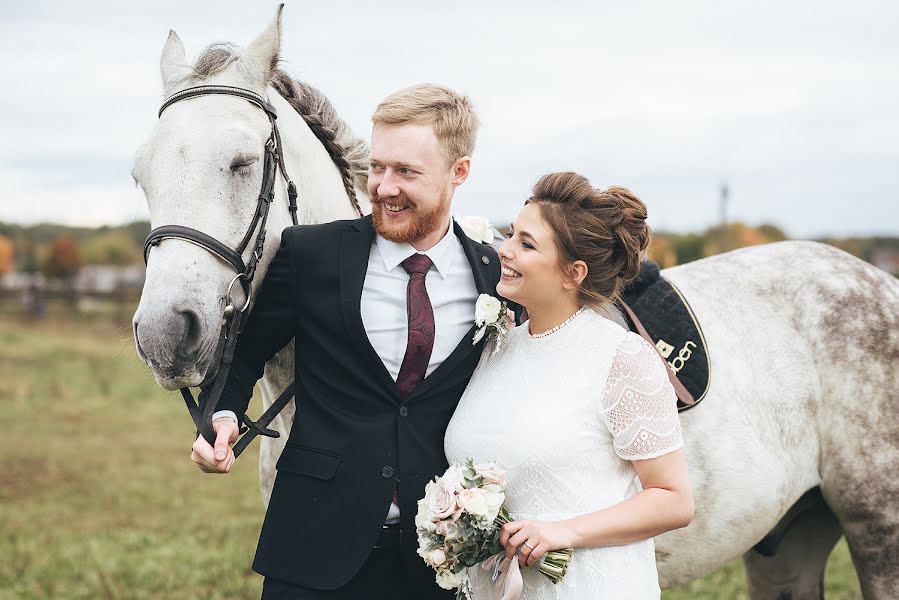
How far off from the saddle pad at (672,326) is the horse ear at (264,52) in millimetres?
1689

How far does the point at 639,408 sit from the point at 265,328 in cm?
118

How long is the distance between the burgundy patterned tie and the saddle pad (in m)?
1.22

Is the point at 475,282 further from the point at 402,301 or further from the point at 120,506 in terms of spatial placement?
the point at 120,506

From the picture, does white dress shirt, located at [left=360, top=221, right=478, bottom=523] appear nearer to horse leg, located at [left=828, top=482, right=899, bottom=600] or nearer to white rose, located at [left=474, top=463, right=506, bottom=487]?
white rose, located at [left=474, top=463, right=506, bottom=487]

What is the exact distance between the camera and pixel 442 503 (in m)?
2.14

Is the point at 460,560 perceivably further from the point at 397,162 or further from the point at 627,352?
the point at 397,162

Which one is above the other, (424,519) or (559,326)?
(559,326)

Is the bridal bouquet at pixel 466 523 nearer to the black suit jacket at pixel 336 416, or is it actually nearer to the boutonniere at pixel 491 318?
the black suit jacket at pixel 336 416

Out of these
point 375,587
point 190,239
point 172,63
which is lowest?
point 375,587

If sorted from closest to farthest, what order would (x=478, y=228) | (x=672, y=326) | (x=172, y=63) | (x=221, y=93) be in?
(x=221, y=93) < (x=172, y=63) < (x=478, y=228) < (x=672, y=326)

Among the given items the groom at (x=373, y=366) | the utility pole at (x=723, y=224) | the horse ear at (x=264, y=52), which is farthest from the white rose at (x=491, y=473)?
the utility pole at (x=723, y=224)

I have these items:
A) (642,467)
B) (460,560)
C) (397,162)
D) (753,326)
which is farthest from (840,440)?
(397,162)

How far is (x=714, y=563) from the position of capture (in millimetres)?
3586

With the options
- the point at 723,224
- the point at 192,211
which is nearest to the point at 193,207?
the point at 192,211
